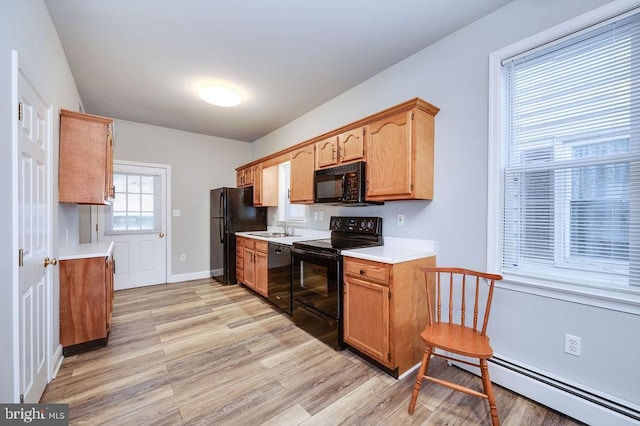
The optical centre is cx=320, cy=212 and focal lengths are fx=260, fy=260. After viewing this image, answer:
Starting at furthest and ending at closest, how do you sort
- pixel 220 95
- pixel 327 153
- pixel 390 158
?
pixel 220 95 < pixel 327 153 < pixel 390 158

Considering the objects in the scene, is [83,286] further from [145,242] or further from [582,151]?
[582,151]

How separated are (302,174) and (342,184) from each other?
33.5 inches

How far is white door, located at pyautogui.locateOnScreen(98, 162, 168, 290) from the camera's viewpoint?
13.5ft

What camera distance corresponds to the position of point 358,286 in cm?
218

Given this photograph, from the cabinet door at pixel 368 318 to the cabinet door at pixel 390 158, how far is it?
0.81 meters

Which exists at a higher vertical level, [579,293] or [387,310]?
[579,293]

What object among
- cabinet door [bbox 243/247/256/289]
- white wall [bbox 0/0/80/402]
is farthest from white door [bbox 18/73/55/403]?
cabinet door [bbox 243/247/256/289]

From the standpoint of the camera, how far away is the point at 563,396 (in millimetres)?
1595

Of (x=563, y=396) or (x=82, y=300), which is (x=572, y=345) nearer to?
(x=563, y=396)

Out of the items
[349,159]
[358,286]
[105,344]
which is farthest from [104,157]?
[358,286]

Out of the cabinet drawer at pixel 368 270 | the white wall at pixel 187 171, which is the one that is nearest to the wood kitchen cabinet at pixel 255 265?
the white wall at pixel 187 171

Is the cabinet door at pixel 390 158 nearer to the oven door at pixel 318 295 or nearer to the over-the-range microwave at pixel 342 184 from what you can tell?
the over-the-range microwave at pixel 342 184

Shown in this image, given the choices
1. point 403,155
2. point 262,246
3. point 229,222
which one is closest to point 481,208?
point 403,155

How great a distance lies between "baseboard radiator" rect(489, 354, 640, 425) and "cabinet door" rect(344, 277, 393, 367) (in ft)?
2.60
